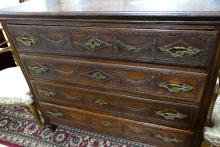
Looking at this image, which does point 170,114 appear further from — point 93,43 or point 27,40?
point 27,40

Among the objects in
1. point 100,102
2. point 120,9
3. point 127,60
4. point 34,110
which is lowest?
point 34,110

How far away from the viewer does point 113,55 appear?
0.91 meters

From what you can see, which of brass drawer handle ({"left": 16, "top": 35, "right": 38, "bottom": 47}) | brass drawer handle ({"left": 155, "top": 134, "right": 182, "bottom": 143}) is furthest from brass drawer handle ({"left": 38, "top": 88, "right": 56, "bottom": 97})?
brass drawer handle ({"left": 155, "top": 134, "right": 182, "bottom": 143})

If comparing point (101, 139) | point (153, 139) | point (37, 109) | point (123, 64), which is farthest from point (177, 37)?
point (37, 109)

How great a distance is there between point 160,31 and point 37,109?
1227 mm

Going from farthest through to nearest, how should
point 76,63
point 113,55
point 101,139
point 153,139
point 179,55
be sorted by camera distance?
point 101,139 < point 153,139 < point 76,63 < point 113,55 < point 179,55

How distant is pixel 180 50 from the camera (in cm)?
78

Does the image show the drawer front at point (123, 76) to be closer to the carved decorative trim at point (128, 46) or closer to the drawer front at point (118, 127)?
the carved decorative trim at point (128, 46)

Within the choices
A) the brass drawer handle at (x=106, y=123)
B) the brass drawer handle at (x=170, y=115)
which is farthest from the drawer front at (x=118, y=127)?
the brass drawer handle at (x=170, y=115)

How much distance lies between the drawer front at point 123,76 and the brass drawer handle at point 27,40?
0.31 feet

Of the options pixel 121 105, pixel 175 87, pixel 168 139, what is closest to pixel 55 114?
pixel 121 105

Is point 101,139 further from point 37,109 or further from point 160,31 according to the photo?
point 160,31

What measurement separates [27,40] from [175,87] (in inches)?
33.2

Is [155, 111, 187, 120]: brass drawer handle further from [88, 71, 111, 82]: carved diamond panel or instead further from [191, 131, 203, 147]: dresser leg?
[88, 71, 111, 82]: carved diamond panel
